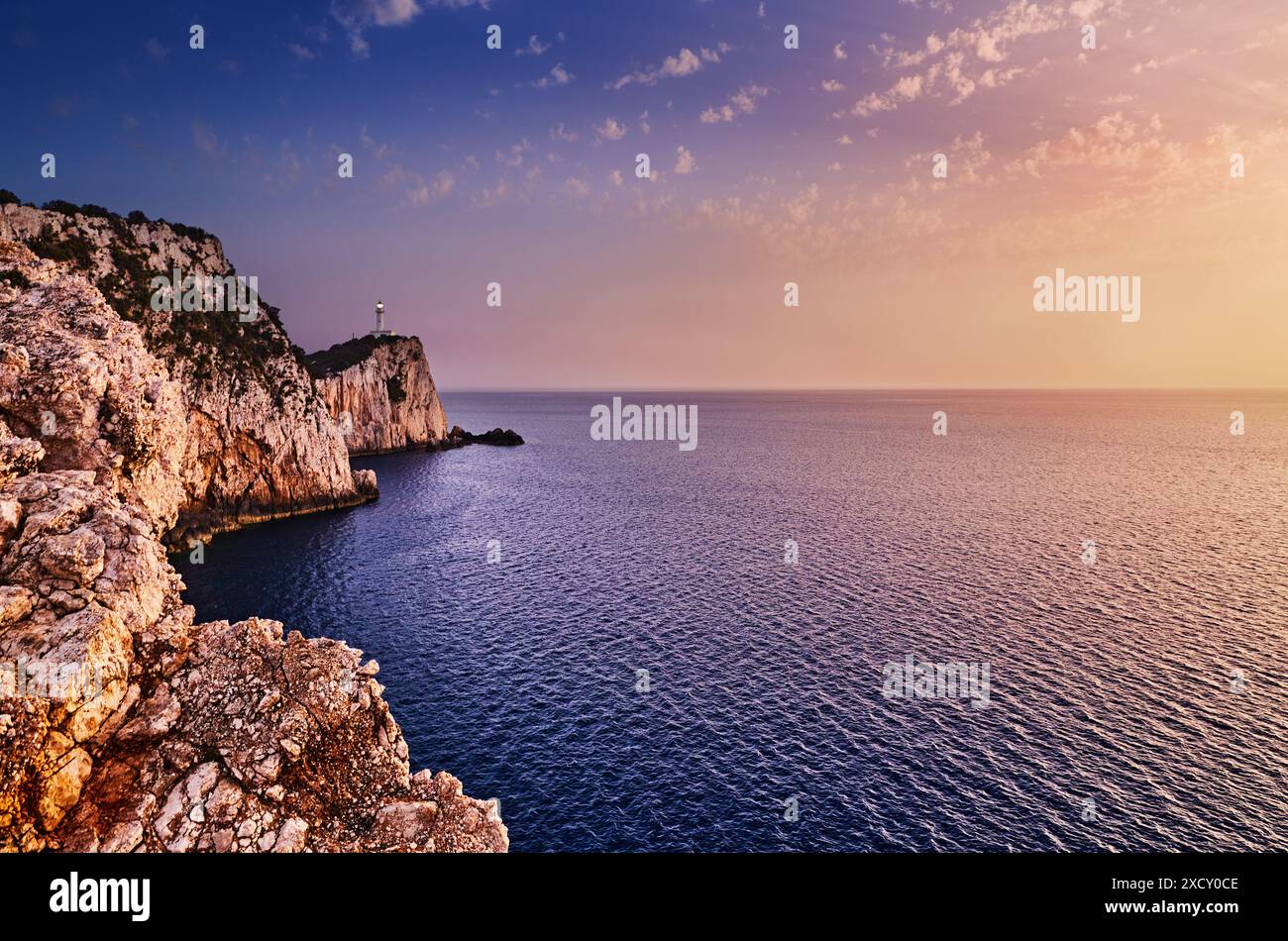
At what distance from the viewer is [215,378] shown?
84.5 metres

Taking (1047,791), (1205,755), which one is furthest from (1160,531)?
(1047,791)

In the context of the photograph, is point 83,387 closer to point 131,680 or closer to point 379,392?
point 131,680

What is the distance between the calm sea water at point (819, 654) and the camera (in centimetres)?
3206

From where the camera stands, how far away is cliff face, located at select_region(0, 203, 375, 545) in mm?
74688

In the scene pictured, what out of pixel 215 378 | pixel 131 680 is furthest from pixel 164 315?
pixel 131 680

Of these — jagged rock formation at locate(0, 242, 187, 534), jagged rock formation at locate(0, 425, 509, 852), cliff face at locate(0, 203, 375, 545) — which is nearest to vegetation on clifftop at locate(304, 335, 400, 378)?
cliff face at locate(0, 203, 375, 545)

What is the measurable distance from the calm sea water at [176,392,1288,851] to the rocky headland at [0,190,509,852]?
10.3m

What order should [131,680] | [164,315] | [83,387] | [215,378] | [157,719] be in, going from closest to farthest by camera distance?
1. [157,719]
2. [131,680]
3. [83,387]
4. [164,315]
5. [215,378]

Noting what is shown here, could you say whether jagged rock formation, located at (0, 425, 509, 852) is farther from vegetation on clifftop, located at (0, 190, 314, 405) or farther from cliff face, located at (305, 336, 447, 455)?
cliff face, located at (305, 336, 447, 455)

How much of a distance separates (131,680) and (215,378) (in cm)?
7653

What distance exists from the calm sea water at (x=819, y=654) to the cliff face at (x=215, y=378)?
7128 mm

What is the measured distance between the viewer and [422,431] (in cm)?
16538

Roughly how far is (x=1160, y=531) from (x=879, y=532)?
34.0 m

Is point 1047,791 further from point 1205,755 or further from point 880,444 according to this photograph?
point 880,444
